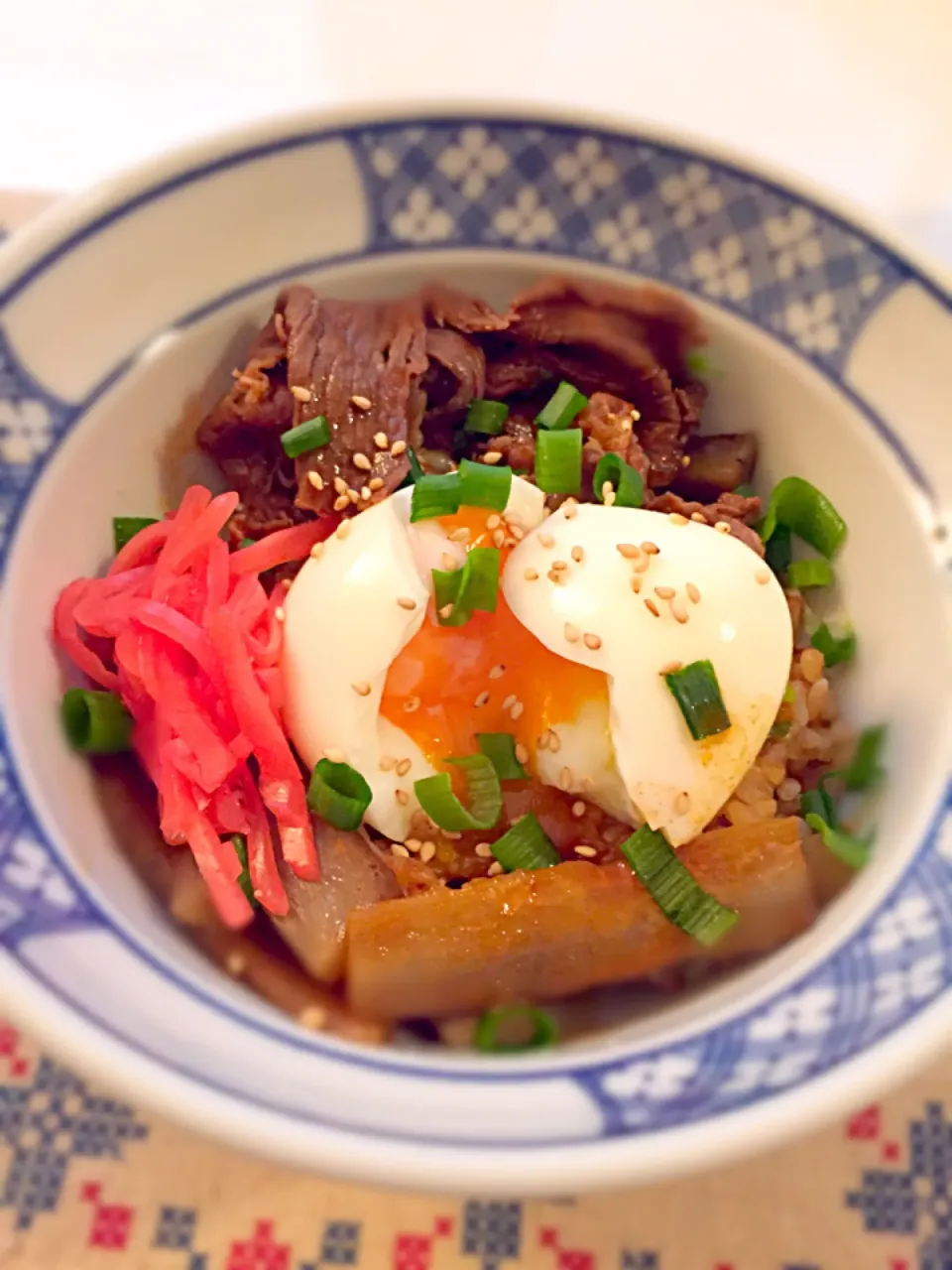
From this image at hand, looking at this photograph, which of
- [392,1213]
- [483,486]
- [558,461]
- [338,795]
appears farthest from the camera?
[558,461]

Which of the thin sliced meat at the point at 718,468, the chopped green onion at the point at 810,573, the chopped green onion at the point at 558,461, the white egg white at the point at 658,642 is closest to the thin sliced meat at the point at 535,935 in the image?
the white egg white at the point at 658,642

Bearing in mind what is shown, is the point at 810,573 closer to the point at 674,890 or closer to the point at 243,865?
the point at 674,890

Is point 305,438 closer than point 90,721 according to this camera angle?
No

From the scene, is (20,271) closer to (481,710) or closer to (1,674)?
(1,674)

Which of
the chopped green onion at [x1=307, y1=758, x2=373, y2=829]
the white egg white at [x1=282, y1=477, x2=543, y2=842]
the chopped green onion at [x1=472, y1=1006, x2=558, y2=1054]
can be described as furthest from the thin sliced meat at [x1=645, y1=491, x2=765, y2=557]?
the chopped green onion at [x1=472, y1=1006, x2=558, y2=1054]

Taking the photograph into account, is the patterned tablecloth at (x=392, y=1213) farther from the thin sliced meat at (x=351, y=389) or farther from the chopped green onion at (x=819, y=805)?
the thin sliced meat at (x=351, y=389)

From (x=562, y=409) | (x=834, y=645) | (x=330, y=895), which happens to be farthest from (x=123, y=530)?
(x=834, y=645)
